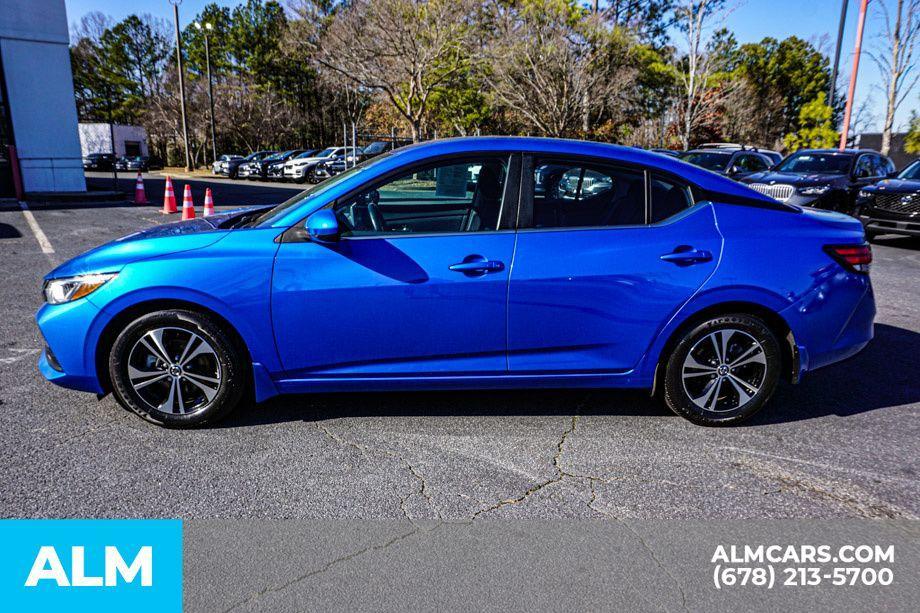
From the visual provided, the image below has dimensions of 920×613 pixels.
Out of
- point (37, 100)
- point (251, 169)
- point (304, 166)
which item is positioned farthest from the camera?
point (251, 169)

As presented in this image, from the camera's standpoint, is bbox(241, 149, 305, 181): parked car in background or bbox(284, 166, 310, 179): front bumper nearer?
bbox(284, 166, 310, 179): front bumper

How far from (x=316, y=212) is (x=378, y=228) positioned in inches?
16.0

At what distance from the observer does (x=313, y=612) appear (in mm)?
2320

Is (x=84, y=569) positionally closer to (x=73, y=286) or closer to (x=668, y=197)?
(x=73, y=286)

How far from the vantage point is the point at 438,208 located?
412cm

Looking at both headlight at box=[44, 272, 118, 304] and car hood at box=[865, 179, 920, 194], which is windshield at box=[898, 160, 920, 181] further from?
headlight at box=[44, 272, 118, 304]

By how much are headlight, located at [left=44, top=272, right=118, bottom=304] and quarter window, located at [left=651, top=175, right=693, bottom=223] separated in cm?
308

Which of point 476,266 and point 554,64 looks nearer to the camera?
point 476,266

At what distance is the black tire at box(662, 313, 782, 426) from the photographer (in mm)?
3789

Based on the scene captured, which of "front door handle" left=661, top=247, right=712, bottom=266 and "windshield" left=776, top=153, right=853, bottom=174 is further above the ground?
"windshield" left=776, top=153, right=853, bottom=174

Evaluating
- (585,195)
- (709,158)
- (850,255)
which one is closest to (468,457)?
(585,195)

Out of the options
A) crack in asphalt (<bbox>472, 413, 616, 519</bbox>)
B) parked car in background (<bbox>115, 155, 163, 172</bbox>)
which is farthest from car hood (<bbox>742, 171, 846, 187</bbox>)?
parked car in background (<bbox>115, 155, 163, 172</bbox>)

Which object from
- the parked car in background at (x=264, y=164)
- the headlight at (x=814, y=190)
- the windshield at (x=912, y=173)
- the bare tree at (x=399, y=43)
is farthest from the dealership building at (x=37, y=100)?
the windshield at (x=912, y=173)

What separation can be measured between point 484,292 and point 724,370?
59.5 inches
